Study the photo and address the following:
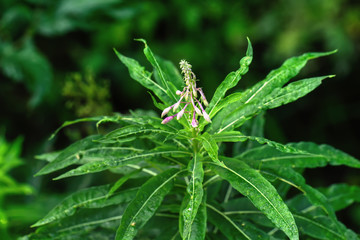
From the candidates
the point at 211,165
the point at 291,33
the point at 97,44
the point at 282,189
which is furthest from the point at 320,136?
the point at 211,165

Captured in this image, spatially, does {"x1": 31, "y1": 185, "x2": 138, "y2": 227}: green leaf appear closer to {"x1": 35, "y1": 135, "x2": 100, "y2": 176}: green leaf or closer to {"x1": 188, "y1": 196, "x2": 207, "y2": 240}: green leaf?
{"x1": 35, "y1": 135, "x2": 100, "y2": 176}: green leaf

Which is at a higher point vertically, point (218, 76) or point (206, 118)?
point (218, 76)

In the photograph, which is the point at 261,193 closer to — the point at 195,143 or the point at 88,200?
the point at 195,143

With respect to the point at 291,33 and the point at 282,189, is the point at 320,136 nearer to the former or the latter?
the point at 291,33

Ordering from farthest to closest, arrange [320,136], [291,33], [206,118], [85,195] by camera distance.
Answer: [320,136] < [291,33] < [85,195] < [206,118]

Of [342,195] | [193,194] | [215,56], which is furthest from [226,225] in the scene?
[215,56]

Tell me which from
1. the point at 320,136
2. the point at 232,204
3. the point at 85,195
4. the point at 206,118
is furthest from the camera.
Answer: the point at 320,136

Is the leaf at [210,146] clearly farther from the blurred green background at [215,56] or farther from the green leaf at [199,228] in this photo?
the blurred green background at [215,56]
